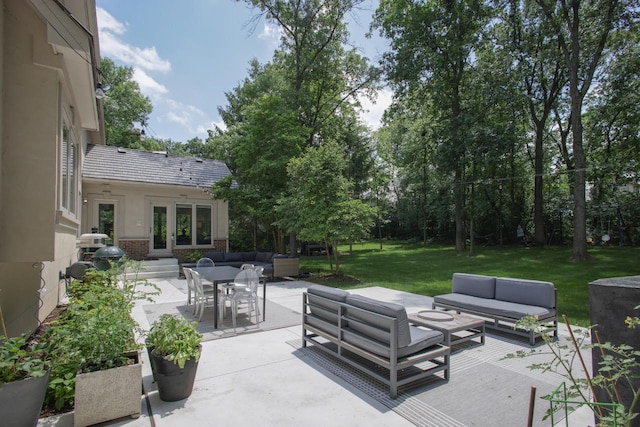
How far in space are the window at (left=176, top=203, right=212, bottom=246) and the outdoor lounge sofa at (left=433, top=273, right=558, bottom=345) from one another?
438 inches

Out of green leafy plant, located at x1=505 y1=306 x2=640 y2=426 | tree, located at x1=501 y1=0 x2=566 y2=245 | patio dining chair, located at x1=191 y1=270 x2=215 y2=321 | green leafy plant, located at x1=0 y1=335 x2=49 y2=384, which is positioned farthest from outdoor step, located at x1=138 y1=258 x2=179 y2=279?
tree, located at x1=501 y1=0 x2=566 y2=245

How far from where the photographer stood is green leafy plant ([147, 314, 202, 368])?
3067mm

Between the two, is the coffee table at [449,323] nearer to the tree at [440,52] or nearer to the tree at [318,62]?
the tree at [318,62]

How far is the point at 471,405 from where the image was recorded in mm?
3105

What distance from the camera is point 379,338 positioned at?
3494mm

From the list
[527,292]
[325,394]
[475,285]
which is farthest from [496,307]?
[325,394]

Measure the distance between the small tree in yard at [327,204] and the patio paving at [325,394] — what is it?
570 centimetres

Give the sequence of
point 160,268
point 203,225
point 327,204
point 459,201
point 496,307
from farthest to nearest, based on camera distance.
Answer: point 459,201 < point 203,225 < point 160,268 < point 327,204 < point 496,307

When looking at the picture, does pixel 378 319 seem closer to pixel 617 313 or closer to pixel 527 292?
pixel 617 313

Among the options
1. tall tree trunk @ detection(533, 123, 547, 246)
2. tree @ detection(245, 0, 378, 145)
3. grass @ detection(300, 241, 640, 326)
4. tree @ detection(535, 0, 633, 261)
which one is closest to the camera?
grass @ detection(300, 241, 640, 326)

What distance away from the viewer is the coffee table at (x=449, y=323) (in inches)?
165

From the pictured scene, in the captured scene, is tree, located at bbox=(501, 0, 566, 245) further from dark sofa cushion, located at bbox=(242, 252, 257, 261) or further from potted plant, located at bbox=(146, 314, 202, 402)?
potted plant, located at bbox=(146, 314, 202, 402)

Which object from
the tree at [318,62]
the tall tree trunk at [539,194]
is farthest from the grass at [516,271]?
the tree at [318,62]

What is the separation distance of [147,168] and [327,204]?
8365 millimetres
